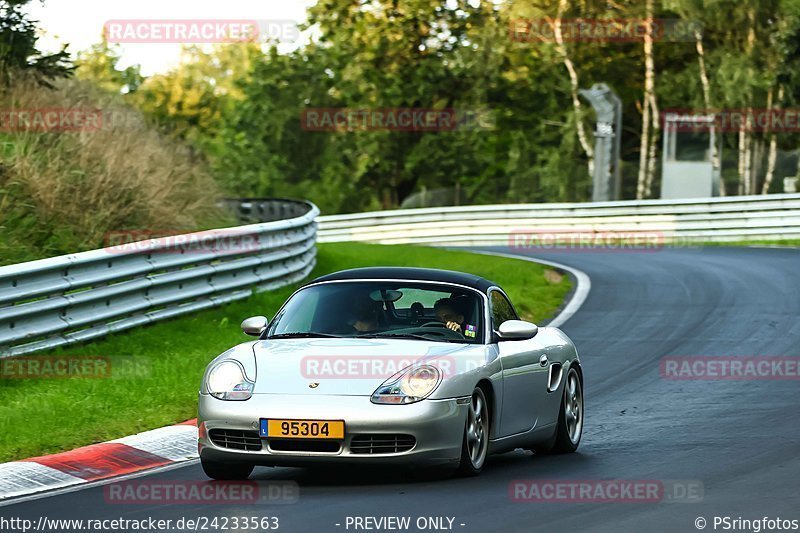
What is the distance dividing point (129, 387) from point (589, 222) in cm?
2721

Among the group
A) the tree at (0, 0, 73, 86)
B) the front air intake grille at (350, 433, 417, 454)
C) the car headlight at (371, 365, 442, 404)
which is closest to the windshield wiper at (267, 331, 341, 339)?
the car headlight at (371, 365, 442, 404)

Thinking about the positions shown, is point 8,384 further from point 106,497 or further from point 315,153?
point 315,153

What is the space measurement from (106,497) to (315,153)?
176 feet

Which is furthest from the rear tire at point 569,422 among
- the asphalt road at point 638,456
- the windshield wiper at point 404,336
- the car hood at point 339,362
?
the car hood at point 339,362

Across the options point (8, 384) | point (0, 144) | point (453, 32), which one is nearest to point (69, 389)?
point (8, 384)

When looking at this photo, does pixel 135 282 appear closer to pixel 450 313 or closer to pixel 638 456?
pixel 450 313

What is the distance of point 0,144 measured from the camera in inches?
720

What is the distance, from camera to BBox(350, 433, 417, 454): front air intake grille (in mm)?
8289

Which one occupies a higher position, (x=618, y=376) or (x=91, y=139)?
(x=91, y=139)

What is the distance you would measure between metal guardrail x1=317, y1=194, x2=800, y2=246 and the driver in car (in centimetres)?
2579

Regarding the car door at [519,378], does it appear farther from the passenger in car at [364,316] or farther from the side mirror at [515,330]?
the passenger in car at [364,316]

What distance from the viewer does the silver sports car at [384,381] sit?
8.28m

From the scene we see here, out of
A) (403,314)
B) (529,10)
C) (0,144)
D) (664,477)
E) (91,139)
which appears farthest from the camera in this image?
(529,10)

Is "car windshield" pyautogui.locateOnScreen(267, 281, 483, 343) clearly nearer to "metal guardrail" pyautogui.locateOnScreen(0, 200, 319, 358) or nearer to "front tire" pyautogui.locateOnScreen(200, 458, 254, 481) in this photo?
"front tire" pyautogui.locateOnScreen(200, 458, 254, 481)
